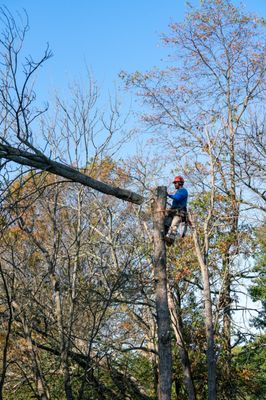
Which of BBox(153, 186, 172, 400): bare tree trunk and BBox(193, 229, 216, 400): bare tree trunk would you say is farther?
BBox(193, 229, 216, 400): bare tree trunk

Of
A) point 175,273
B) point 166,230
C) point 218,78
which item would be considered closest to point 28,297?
point 166,230

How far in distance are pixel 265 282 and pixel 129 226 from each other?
472 cm

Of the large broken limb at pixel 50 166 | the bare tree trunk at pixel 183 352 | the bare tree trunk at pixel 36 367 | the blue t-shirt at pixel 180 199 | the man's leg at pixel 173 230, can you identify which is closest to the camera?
the large broken limb at pixel 50 166

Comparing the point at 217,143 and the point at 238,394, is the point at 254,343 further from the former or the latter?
the point at 217,143

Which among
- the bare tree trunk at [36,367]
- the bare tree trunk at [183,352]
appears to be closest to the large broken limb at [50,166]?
the bare tree trunk at [36,367]

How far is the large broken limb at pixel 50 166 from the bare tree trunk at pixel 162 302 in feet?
2.01

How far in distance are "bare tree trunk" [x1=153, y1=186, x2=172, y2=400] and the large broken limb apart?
61cm

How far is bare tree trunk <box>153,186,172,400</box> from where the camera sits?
5957 mm

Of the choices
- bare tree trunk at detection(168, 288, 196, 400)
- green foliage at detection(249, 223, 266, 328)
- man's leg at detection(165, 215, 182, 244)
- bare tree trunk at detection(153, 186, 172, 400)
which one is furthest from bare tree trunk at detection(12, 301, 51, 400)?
green foliage at detection(249, 223, 266, 328)

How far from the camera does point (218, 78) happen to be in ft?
60.1

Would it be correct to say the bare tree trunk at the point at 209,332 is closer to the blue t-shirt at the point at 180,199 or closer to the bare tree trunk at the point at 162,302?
the blue t-shirt at the point at 180,199

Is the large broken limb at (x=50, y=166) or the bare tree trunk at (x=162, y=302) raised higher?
the large broken limb at (x=50, y=166)

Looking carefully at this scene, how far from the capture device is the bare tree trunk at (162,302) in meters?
5.96

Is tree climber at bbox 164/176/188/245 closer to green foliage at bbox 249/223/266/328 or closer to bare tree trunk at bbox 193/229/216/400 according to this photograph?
bare tree trunk at bbox 193/229/216/400
